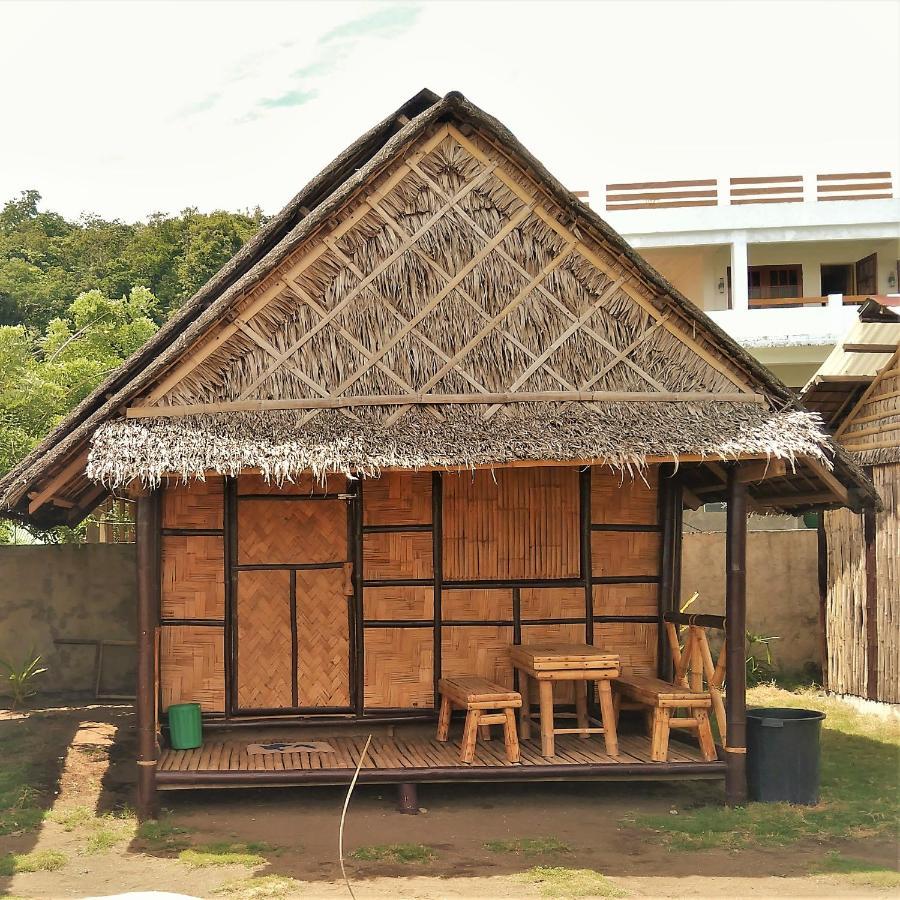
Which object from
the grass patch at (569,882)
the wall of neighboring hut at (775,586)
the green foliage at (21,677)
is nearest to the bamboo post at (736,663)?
the grass patch at (569,882)

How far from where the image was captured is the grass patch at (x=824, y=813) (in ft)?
21.8

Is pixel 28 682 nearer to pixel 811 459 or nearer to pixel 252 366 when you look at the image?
pixel 252 366

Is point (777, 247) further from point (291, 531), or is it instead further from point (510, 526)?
point (291, 531)

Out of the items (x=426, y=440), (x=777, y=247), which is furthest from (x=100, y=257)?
(x=426, y=440)

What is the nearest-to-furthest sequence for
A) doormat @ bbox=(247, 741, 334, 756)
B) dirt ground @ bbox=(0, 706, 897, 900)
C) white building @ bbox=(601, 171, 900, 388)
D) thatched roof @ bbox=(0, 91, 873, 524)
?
1. dirt ground @ bbox=(0, 706, 897, 900)
2. thatched roof @ bbox=(0, 91, 873, 524)
3. doormat @ bbox=(247, 741, 334, 756)
4. white building @ bbox=(601, 171, 900, 388)

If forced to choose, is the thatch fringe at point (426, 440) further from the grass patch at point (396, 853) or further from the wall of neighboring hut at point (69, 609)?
the wall of neighboring hut at point (69, 609)

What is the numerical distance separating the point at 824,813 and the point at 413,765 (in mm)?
2668

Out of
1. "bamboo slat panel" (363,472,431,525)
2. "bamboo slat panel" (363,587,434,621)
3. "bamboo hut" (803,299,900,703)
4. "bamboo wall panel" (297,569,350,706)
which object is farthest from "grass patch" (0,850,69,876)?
"bamboo hut" (803,299,900,703)

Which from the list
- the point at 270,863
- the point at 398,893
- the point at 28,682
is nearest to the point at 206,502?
the point at 270,863

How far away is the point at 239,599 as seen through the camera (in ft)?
26.8

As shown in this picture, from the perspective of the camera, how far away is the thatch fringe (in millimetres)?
6750

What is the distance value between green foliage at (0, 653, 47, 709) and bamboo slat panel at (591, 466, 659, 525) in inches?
238

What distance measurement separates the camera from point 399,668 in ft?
27.2

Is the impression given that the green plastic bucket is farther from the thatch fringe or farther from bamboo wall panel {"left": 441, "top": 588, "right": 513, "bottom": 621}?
bamboo wall panel {"left": 441, "top": 588, "right": 513, "bottom": 621}
